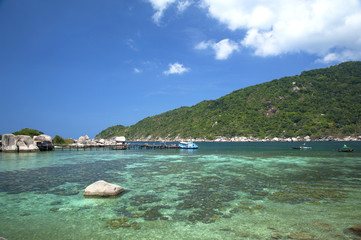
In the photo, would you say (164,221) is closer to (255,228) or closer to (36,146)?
(255,228)

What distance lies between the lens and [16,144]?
53.4 m

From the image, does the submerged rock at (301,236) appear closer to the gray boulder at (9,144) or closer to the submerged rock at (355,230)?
the submerged rock at (355,230)

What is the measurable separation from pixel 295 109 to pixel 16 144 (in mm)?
161526

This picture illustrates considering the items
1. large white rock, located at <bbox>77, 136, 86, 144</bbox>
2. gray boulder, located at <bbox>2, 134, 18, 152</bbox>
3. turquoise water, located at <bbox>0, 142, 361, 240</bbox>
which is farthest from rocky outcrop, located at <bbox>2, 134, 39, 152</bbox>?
turquoise water, located at <bbox>0, 142, 361, 240</bbox>

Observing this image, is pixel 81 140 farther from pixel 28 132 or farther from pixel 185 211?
pixel 185 211

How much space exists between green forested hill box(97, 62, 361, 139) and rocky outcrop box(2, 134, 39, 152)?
131 metres

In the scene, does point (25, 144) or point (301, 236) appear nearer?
point (301, 236)

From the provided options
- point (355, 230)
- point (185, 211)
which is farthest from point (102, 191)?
point (355, 230)

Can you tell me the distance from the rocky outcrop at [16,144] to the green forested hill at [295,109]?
13081 cm

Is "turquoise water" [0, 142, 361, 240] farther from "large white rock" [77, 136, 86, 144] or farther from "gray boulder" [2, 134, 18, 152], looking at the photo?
"large white rock" [77, 136, 86, 144]

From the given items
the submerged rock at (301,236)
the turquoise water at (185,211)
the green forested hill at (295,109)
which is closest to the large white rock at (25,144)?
the turquoise water at (185,211)

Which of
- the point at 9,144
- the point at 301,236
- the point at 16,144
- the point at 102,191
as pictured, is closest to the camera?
the point at 301,236

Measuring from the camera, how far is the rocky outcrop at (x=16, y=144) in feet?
172

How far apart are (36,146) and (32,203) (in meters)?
53.9
